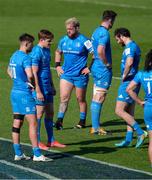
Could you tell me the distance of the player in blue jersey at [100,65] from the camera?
16922 mm

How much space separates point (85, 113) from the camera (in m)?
17.8

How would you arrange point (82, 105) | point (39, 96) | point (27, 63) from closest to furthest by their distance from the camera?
point (27, 63) < point (39, 96) < point (82, 105)

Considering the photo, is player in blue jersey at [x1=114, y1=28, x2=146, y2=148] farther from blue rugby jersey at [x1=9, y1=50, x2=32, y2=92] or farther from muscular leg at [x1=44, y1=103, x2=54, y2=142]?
blue rugby jersey at [x1=9, y1=50, x2=32, y2=92]

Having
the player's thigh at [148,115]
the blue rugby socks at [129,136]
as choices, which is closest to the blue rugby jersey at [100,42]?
the blue rugby socks at [129,136]

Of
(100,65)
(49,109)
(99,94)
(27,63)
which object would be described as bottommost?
(49,109)

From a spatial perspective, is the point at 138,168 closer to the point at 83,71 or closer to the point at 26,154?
the point at 26,154

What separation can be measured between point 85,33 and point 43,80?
18008mm

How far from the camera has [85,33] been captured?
33.4 metres

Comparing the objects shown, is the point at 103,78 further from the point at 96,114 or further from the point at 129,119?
the point at 129,119

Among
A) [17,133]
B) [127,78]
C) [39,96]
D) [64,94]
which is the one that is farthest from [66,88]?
[17,133]

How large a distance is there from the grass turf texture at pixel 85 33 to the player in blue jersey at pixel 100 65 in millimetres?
395

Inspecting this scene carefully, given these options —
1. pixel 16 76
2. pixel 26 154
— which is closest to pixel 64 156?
pixel 26 154

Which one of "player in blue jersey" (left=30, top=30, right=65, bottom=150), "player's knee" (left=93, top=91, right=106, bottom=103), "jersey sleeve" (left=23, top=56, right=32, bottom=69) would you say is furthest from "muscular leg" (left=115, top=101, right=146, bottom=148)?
"jersey sleeve" (left=23, top=56, right=32, bottom=69)

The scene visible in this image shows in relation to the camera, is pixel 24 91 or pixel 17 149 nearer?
pixel 24 91
